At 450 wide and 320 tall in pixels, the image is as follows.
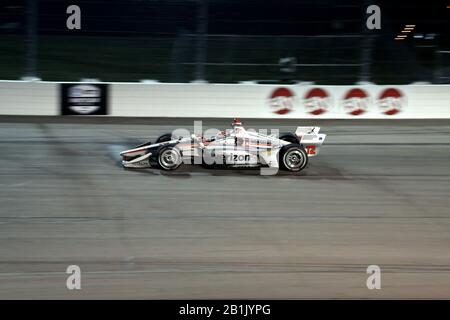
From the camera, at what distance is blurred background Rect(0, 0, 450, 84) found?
19922mm

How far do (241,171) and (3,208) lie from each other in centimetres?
390

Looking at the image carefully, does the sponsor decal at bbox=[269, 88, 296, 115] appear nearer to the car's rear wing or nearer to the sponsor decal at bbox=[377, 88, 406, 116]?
the sponsor decal at bbox=[377, 88, 406, 116]

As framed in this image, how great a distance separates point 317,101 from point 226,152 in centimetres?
717

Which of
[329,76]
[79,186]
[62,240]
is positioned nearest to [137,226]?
[62,240]

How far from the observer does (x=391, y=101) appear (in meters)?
17.2

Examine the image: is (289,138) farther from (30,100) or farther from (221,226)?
(30,100)

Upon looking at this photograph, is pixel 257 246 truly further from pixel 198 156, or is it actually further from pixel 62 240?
pixel 198 156

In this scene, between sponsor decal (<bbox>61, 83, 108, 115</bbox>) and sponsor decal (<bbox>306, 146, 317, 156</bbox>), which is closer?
sponsor decal (<bbox>306, 146, 317, 156</bbox>)

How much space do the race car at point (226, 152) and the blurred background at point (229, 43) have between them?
7045 mm

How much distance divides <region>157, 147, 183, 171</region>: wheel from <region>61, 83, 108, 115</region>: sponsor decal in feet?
21.2

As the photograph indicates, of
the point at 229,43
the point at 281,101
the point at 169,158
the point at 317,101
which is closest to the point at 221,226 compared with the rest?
the point at 169,158

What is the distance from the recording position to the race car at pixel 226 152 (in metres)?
10.4

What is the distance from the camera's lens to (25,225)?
7711mm

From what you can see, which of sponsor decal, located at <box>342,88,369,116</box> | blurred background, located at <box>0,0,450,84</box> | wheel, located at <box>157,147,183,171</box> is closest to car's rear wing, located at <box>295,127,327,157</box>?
wheel, located at <box>157,147,183,171</box>
